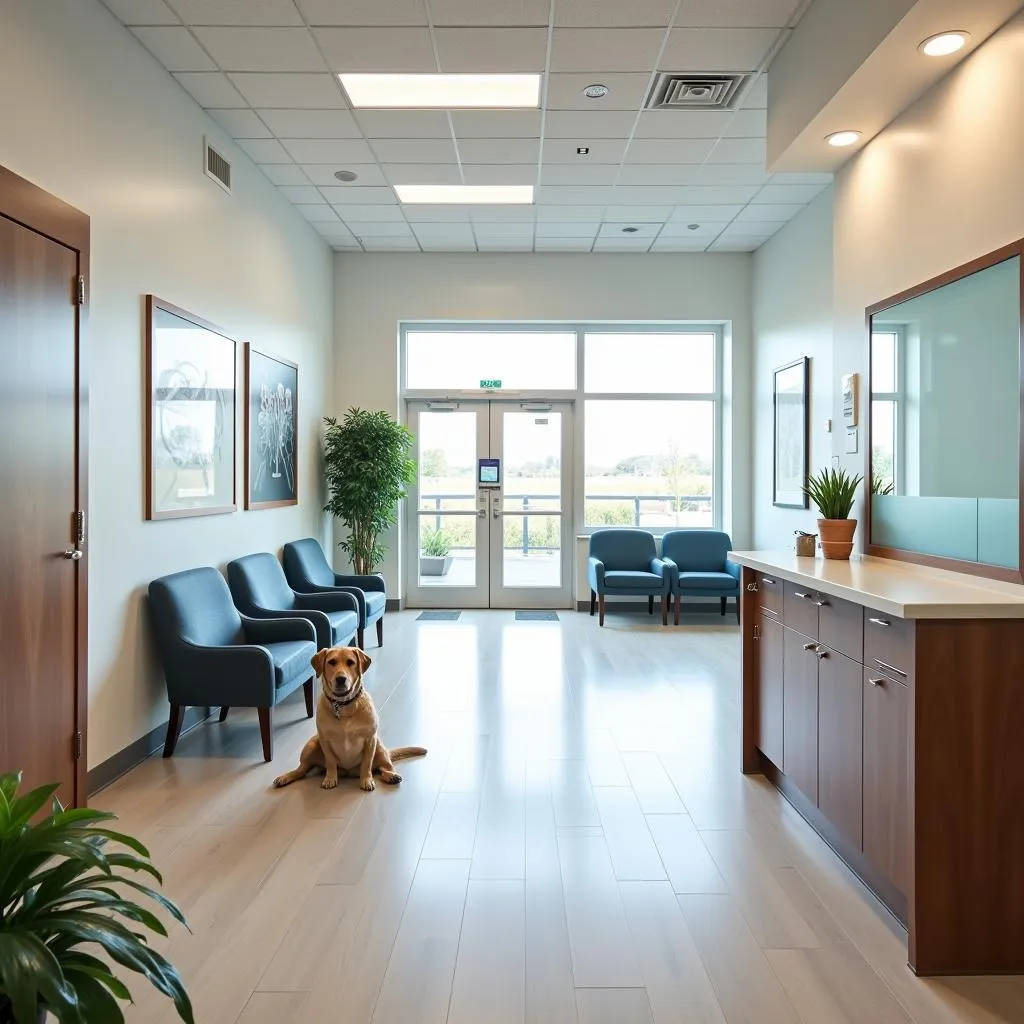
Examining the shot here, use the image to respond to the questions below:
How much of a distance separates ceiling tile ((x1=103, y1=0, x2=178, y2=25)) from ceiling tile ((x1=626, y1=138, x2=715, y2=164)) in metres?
2.98

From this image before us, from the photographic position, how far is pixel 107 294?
373 cm

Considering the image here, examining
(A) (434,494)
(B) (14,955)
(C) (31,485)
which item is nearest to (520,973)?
(B) (14,955)

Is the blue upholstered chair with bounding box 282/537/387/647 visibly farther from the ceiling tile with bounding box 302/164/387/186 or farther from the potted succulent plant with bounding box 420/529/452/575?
the ceiling tile with bounding box 302/164/387/186

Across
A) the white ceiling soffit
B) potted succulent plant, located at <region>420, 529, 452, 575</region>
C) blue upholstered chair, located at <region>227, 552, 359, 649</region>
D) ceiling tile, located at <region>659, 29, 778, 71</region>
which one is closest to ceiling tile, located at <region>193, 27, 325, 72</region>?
ceiling tile, located at <region>659, 29, 778, 71</region>

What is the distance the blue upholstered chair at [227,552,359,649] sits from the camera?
202 inches

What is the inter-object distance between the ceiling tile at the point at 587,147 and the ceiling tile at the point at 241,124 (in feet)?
6.27

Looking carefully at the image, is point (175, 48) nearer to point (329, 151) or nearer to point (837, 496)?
point (329, 151)

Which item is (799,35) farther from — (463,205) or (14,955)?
(14,955)

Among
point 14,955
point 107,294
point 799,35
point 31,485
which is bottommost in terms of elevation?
point 14,955

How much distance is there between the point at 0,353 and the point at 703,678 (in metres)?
4.66

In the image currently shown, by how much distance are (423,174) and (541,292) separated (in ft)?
8.22

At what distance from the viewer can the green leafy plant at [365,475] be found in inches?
294

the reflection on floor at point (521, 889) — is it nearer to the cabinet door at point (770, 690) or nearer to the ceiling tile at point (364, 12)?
the cabinet door at point (770, 690)

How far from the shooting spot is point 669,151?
18.5ft
